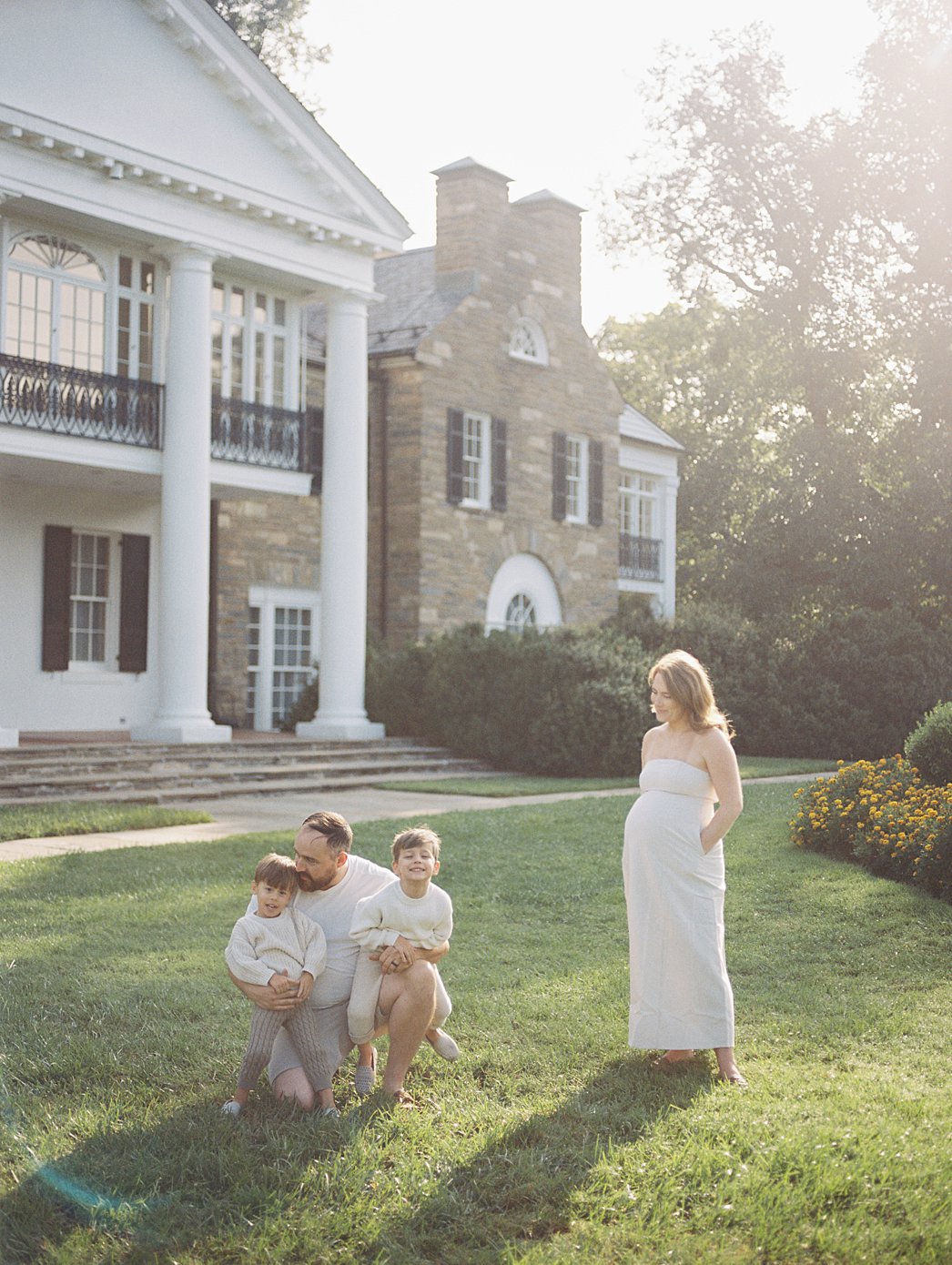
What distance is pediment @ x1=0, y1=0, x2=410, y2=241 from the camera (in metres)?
17.1

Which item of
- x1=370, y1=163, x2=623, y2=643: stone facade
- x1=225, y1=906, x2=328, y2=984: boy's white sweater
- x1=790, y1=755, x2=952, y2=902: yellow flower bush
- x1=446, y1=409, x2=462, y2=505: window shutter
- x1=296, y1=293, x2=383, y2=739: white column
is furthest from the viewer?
x1=446, y1=409, x2=462, y2=505: window shutter

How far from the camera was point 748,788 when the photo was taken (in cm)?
1670

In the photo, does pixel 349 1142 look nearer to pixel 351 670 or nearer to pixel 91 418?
pixel 91 418

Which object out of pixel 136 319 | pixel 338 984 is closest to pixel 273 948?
pixel 338 984

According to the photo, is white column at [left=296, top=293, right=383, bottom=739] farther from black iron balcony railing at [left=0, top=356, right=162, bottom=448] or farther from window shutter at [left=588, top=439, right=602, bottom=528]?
window shutter at [left=588, top=439, right=602, bottom=528]

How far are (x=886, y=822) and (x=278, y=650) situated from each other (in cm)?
1422

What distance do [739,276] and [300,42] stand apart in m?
12.0

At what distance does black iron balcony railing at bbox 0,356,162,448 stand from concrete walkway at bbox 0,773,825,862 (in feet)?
17.6

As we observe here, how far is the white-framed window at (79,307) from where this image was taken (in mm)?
18000

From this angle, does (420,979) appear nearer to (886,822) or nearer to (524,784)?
(886,822)

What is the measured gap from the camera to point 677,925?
556 cm

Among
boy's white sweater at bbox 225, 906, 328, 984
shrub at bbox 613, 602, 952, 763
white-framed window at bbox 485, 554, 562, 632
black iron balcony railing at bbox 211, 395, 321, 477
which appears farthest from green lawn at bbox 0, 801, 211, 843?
white-framed window at bbox 485, 554, 562, 632

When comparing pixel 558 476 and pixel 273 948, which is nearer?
pixel 273 948

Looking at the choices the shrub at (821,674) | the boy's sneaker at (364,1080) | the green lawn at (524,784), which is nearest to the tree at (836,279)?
the shrub at (821,674)
